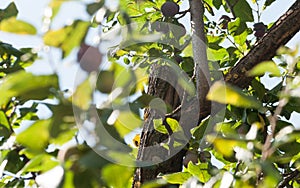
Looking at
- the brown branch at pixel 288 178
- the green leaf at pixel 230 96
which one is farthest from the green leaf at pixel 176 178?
the green leaf at pixel 230 96

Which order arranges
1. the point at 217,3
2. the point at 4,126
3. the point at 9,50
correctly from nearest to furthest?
the point at 4,126 → the point at 9,50 → the point at 217,3

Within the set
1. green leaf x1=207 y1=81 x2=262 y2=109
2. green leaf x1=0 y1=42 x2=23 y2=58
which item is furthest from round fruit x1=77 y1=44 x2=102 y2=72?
green leaf x1=0 y1=42 x2=23 y2=58

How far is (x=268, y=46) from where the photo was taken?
1.53 m

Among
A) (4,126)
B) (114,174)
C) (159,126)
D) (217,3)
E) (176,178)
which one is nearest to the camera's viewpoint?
(114,174)

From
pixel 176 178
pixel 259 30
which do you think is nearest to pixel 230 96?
pixel 176 178

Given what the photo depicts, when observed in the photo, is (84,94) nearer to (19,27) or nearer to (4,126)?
(19,27)

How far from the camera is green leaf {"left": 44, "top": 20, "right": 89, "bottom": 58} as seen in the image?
0.64 meters

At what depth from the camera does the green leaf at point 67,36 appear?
25.4 inches

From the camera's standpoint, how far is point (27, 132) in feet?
1.98

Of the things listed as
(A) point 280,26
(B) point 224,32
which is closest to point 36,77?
(A) point 280,26

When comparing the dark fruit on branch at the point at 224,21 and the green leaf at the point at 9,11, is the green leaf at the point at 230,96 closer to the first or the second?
the green leaf at the point at 9,11

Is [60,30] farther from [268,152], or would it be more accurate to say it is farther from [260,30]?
[260,30]

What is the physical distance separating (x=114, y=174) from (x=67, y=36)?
0.16 metres

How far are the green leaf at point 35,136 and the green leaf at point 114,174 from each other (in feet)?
0.23
